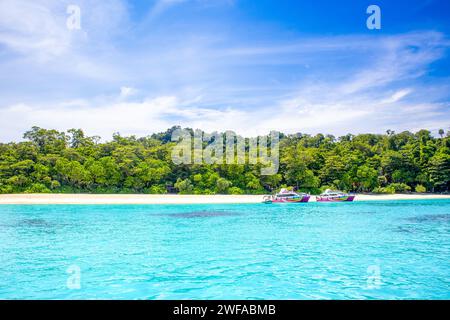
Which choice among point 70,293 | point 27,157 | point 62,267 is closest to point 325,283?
point 70,293

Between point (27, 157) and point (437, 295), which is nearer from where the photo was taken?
point (437, 295)

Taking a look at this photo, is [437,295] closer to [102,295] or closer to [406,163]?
[102,295]

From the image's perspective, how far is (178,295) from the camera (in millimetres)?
7809

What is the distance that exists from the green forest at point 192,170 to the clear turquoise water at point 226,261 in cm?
2578

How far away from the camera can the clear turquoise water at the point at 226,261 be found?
8.13 m

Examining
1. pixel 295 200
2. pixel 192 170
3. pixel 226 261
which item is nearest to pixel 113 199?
pixel 192 170

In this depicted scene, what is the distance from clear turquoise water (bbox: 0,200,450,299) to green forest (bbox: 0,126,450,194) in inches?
1015

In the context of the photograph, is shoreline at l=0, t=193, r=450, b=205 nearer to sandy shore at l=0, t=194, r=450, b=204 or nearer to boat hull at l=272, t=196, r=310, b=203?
sandy shore at l=0, t=194, r=450, b=204

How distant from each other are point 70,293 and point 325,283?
20.8 feet

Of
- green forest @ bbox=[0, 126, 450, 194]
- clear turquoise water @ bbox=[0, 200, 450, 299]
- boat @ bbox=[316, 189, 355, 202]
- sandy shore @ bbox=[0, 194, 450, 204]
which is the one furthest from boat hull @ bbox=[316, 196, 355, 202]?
clear turquoise water @ bbox=[0, 200, 450, 299]

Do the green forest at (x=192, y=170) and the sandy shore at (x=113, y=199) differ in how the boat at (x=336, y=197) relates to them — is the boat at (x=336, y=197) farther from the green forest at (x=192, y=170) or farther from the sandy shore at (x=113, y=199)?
the green forest at (x=192, y=170)

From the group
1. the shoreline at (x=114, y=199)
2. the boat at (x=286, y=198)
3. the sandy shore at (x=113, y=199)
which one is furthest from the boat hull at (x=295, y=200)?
the sandy shore at (x=113, y=199)
